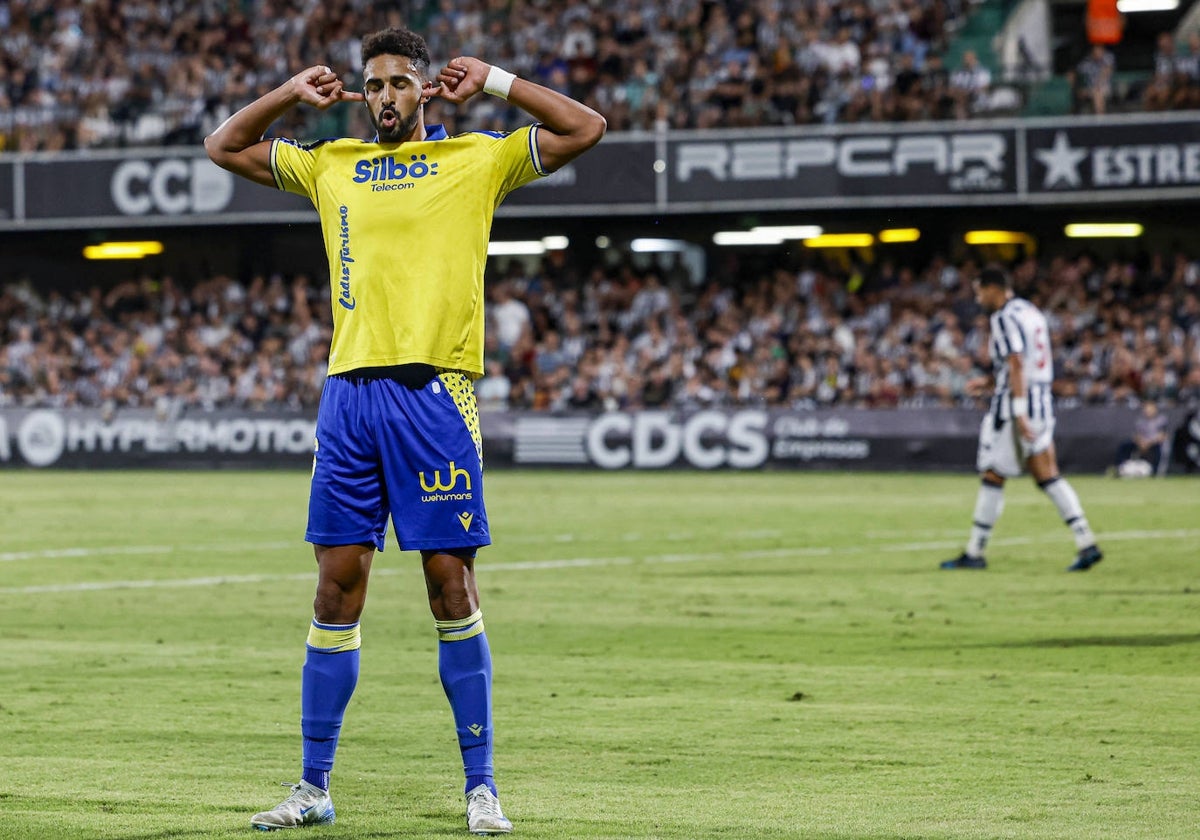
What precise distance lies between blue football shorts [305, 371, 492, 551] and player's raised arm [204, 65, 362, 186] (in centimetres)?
83

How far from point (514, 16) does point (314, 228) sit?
6378 millimetres

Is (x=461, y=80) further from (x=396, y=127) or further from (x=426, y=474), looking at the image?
(x=426, y=474)

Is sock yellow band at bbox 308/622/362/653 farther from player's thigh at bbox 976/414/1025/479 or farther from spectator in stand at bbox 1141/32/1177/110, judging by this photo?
spectator in stand at bbox 1141/32/1177/110

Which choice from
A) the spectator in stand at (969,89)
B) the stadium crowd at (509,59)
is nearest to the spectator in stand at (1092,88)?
the stadium crowd at (509,59)

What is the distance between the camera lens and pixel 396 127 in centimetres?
536

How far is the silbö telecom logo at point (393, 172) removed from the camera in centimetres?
536

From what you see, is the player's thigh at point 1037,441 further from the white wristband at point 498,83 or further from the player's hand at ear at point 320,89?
the player's hand at ear at point 320,89

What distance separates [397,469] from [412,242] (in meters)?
0.71

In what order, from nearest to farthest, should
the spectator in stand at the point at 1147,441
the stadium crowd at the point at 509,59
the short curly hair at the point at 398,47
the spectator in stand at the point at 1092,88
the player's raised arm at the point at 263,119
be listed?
the short curly hair at the point at 398,47, the player's raised arm at the point at 263,119, the spectator in stand at the point at 1147,441, the spectator in stand at the point at 1092,88, the stadium crowd at the point at 509,59

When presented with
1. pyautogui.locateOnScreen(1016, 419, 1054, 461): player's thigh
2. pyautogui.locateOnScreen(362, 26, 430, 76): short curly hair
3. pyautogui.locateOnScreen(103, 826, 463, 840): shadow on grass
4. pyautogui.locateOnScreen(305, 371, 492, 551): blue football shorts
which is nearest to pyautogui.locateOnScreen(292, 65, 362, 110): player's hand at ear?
pyautogui.locateOnScreen(362, 26, 430, 76): short curly hair

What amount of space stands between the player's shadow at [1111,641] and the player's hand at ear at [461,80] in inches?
202

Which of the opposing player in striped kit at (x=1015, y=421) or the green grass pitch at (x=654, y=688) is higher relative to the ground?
the opposing player in striped kit at (x=1015, y=421)

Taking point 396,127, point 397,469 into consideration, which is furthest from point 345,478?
point 396,127

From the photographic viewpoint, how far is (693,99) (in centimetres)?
3206
